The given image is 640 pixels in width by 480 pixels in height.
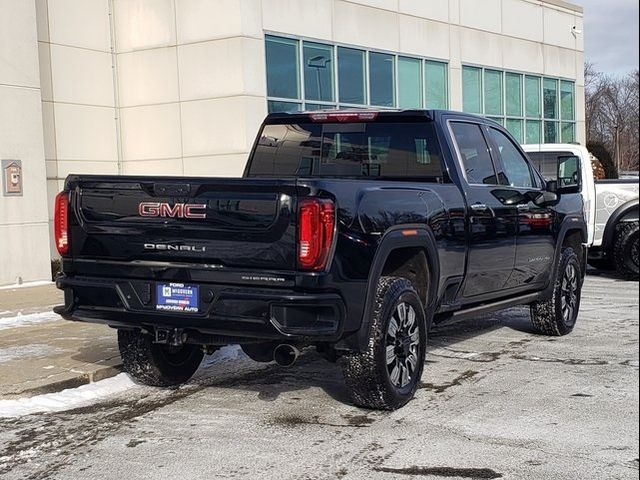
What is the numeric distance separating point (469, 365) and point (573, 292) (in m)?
2.10

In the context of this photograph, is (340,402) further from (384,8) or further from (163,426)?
(384,8)

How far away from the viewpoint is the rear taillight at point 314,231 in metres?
4.88

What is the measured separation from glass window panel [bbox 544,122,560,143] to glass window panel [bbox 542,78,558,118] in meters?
0.25

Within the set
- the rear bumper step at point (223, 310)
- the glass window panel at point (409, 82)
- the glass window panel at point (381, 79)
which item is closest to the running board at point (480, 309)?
the rear bumper step at point (223, 310)

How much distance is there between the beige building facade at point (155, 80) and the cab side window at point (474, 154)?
847 centimetres

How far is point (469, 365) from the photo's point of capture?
7215 mm

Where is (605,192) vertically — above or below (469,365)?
above

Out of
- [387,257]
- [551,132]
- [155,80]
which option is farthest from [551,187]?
[551,132]

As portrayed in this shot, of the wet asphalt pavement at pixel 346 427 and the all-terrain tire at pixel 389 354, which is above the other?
the all-terrain tire at pixel 389 354

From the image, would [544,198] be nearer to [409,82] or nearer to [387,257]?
[387,257]

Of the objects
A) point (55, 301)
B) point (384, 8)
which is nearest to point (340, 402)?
point (55, 301)

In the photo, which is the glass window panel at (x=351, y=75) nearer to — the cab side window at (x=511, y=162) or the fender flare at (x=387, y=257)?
the cab side window at (x=511, y=162)

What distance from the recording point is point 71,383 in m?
6.64

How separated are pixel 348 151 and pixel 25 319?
15.9 ft
